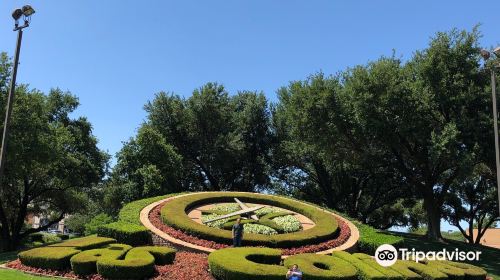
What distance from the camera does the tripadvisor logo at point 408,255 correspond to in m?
15.4

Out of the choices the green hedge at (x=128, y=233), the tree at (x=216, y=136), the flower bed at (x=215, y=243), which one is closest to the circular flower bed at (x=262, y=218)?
the flower bed at (x=215, y=243)

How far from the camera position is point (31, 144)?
2373cm

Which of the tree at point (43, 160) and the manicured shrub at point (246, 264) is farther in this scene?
the tree at point (43, 160)

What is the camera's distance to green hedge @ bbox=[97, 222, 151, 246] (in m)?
15.7

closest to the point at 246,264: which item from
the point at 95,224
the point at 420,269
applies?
the point at 420,269

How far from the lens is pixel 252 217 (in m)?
18.9

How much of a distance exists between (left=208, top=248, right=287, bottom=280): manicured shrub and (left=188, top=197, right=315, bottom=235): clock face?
3.51 meters

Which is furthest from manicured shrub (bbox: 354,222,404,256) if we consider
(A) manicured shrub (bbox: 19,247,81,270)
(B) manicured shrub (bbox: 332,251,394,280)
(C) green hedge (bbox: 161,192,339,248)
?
(A) manicured shrub (bbox: 19,247,81,270)

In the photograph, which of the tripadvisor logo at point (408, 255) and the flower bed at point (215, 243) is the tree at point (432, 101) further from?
the flower bed at point (215, 243)

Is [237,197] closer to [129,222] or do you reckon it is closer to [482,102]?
[129,222]

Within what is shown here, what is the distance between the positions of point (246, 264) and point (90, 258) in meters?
4.30

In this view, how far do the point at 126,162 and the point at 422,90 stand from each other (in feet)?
63.2

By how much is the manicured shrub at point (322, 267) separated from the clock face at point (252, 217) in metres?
3.51

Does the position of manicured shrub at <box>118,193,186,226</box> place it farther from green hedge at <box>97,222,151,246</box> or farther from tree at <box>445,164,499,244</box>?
tree at <box>445,164,499,244</box>
